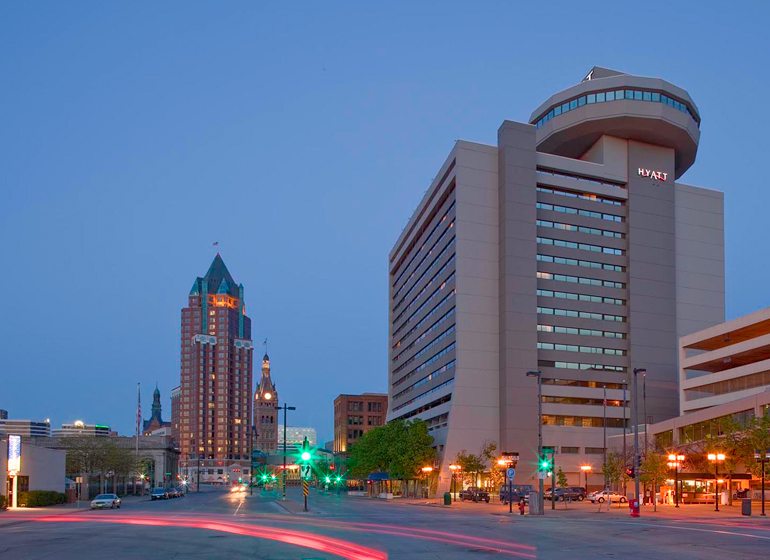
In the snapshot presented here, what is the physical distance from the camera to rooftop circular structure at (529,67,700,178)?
11719 cm

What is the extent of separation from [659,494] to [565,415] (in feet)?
93.7

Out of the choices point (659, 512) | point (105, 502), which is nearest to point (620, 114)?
point (659, 512)

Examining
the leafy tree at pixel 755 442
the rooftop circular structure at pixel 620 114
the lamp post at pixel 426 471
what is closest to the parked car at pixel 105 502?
the lamp post at pixel 426 471

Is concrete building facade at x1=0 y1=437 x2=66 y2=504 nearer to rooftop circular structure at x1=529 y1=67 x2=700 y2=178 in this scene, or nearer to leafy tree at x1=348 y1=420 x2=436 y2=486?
leafy tree at x1=348 y1=420 x2=436 y2=486

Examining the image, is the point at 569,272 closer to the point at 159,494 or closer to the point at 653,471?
the point at 653,471

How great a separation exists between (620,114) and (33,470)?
287 feet

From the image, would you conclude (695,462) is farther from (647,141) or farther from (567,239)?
(647,141)

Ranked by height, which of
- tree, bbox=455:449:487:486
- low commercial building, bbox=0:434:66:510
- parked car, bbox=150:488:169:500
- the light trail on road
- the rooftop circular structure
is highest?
the rooftop circular structure

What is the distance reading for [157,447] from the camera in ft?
543

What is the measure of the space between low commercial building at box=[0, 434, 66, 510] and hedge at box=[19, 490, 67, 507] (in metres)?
1.00

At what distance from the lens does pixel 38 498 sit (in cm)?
6838

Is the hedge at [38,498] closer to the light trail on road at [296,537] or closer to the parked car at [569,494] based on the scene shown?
the light trail on road at [296,537]

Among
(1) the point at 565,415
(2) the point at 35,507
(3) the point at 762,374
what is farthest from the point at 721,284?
(2) the point at 35,507

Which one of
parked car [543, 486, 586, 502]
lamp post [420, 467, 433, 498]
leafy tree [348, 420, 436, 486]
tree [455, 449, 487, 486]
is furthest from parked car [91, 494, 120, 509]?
lamp post [420, 467, 433, 498]
